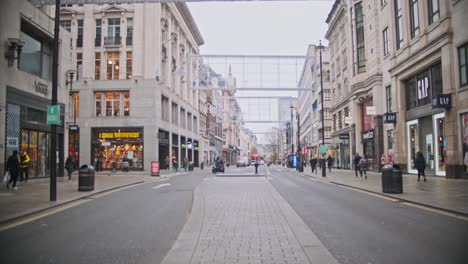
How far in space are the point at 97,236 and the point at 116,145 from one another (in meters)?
35.9

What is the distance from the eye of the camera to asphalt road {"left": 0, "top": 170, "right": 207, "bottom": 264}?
6.40m

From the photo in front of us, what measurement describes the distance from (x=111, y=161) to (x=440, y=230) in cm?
Result: 3844

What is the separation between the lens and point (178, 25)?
178 feet

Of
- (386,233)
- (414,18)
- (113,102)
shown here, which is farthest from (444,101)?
(113,102)

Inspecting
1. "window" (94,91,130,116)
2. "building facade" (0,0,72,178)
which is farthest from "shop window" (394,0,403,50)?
"window" (94,91,130,116)

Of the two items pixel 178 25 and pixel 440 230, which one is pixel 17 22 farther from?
pixel 178 25

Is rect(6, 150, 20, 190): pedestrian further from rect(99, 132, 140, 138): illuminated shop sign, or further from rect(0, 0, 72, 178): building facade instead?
rect(99, 132, 140, 138): illuminated shop sign

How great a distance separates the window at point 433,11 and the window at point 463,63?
3341mm

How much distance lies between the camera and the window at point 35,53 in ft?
74.1

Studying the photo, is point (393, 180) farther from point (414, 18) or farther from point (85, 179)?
point (414, 18)

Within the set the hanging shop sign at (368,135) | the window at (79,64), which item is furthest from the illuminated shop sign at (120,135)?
the hanging shop sign at (368,135)

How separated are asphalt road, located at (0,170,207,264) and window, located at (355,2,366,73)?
3277 centimetres

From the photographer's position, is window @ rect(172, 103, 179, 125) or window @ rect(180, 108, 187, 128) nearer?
window @ rect(172, 103, 179, 125)

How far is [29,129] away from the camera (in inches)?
896
